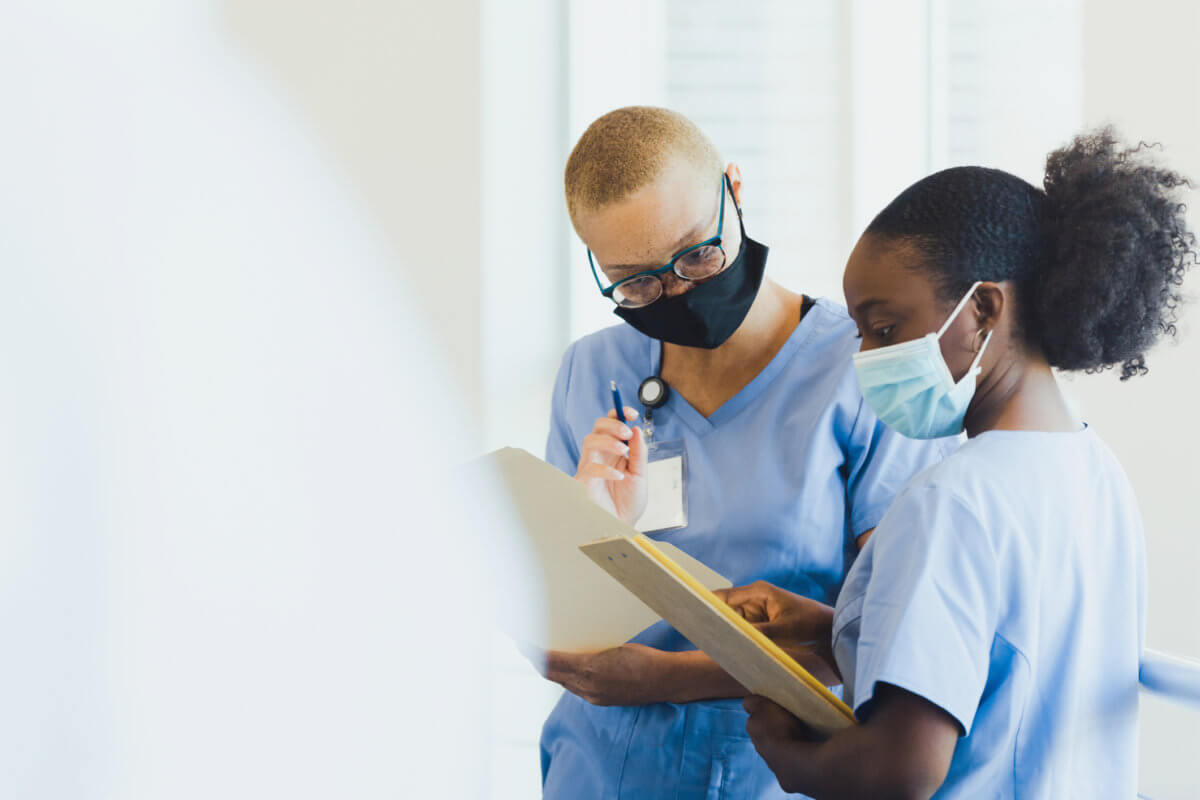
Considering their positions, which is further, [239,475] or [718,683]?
[239,475]

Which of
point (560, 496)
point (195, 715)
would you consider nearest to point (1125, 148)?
point (560, 496)

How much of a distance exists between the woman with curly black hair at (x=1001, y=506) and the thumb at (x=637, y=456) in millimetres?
327

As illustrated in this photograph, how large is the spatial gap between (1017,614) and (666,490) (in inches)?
20.5

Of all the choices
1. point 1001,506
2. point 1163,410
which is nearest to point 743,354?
point 1001,506

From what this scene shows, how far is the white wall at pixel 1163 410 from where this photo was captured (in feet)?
5.89

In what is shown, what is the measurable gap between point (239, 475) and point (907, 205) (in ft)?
2.73

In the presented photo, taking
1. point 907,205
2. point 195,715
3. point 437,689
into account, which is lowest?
point 437,689

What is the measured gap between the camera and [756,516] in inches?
43.2

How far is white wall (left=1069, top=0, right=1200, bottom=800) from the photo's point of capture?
179 cm

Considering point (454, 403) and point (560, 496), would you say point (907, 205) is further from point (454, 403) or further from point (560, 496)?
point (454, 403)

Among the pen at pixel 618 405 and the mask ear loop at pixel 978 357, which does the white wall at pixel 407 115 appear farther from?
the mask ear loop at pixel 978 357

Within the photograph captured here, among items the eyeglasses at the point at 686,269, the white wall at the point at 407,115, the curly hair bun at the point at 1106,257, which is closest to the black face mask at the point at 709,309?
the eyeglasses at the point at 686,269

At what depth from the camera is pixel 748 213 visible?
2.25m

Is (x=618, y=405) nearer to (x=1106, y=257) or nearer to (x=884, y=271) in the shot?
(x=884, y=271)
